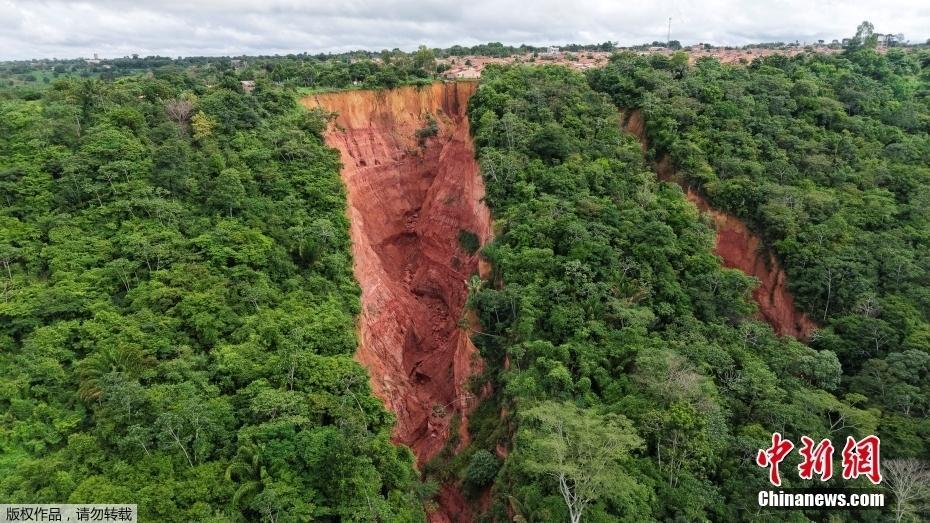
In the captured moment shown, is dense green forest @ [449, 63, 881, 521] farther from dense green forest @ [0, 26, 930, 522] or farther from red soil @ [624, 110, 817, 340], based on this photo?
red soil @ [624, 110, 817, 340]

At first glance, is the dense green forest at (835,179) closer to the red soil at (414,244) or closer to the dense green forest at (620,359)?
the dense green forest at (620,359)

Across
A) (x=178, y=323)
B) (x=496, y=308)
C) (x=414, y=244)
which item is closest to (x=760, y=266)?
(x=496, y=308)

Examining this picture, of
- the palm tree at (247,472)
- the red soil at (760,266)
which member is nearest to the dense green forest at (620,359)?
the red soil at (760,266)

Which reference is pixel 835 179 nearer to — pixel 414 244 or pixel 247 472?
pixel 414 244

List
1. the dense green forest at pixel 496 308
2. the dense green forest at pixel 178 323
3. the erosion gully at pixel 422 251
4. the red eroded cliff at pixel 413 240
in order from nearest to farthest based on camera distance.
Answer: the dense green forest at pixel 178 323 → the dense green forest at pixel 496 308 → the erosion gully at pixel 422 251 → the red eroded cliff at pixel 413 240

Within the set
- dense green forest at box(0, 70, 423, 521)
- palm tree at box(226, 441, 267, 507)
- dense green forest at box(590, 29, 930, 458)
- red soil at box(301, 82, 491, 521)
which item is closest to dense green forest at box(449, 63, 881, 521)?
dense green forest at box(590, 29, 930, 458)

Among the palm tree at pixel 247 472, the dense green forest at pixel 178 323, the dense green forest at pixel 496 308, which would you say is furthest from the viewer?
the dense green forest at pixel 496 308

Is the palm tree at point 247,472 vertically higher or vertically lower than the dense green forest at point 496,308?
lower
